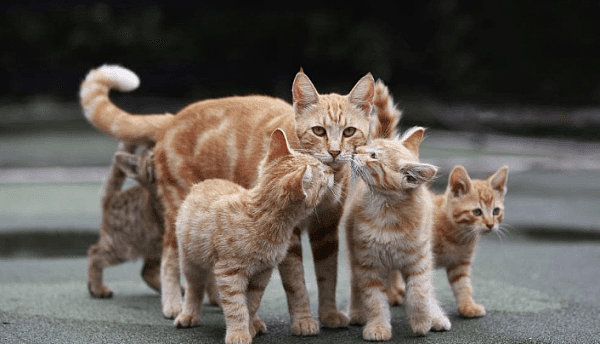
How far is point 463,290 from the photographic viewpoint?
3088 mm

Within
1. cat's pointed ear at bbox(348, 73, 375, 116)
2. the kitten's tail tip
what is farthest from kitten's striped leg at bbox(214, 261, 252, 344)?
the kitten's tail tip

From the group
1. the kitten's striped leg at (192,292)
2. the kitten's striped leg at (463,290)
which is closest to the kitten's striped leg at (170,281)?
the kitten's striped leg at (192,292)

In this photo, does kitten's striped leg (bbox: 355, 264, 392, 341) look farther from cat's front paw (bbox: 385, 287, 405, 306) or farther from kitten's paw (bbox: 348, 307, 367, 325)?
cat's front paw (bbox: 385, 287, 405, 306)

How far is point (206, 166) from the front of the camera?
3211mm

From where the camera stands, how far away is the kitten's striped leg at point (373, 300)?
106 inches

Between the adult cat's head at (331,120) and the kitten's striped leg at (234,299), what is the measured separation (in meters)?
0.55

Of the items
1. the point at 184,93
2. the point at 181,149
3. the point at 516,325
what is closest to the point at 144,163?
the point at 181,149

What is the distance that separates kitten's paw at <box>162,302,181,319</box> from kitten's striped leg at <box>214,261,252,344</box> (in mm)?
567

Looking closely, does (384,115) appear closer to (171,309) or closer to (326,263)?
(326,263)

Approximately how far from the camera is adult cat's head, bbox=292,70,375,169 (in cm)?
277

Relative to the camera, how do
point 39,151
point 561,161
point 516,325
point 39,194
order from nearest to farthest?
point 516,325
point 39,194
point 561,161
point 39,151

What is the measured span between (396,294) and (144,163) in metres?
1.32

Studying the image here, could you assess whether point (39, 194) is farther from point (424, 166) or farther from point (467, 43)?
point (467, 43)

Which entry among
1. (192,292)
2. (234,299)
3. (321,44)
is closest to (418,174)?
(234,299)
